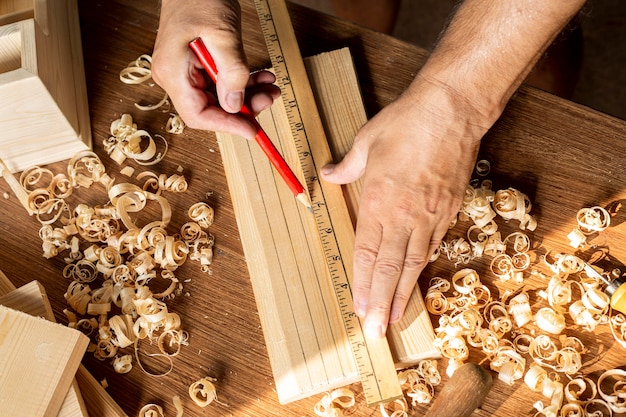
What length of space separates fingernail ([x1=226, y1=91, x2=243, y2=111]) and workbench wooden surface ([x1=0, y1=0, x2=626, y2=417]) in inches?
10.1

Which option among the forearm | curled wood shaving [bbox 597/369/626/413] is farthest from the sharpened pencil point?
curled wood shaving [bbox 597/369/626/413]

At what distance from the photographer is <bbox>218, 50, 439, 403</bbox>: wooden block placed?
47.6 inches

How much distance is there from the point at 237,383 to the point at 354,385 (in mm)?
250

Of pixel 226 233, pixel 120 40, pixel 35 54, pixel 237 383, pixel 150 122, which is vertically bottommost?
pixel 237 383

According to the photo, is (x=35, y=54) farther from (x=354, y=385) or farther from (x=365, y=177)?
(x=354, y=385)

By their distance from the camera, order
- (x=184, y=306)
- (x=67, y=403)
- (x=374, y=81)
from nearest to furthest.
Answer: (x=67, y=403) → (x=184, y=306) → (x=374, y=81)

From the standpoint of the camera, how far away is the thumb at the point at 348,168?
4.10ft

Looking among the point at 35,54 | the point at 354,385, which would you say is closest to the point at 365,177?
the point at 354,385

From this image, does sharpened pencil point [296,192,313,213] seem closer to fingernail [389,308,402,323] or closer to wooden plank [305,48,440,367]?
wooden plank [305,48,440,367]

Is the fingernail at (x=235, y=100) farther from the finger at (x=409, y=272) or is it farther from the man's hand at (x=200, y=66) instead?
the finger at (x=409, y=272)

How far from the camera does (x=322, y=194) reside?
50.7 inches

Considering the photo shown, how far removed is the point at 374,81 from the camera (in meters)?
1.43

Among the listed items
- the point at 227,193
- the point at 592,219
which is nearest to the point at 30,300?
the point at 227,193

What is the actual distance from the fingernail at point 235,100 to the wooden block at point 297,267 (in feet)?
0.62
